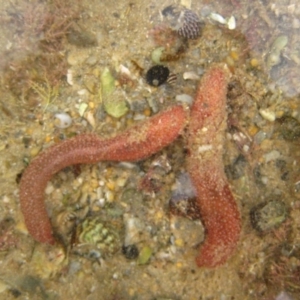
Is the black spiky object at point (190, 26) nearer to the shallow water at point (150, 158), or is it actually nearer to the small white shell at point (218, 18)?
the shallow water at point (150, 158)

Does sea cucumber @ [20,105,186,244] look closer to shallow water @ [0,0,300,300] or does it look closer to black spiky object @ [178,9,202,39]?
shallow water @ [0,0,300,300]

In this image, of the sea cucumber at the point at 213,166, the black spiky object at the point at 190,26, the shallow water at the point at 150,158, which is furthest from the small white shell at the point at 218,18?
the sea cucumber at the point at 213,166

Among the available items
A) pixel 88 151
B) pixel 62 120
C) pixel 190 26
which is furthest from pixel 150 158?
pixel 190 26

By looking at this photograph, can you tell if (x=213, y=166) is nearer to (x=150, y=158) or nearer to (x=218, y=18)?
(x=150, y=158)

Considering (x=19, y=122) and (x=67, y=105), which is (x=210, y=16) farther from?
(x=19, y=122)

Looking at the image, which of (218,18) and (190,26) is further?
(218,18)

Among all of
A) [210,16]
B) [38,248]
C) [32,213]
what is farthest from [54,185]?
[210,16]

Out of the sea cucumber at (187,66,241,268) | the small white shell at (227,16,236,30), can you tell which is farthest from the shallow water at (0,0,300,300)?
the sea cucumber at (187,66,241,268)
